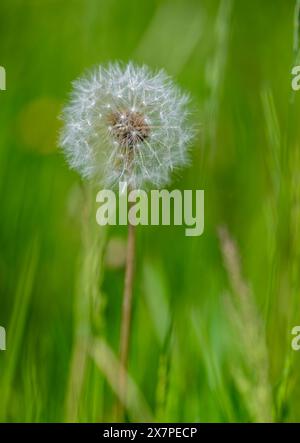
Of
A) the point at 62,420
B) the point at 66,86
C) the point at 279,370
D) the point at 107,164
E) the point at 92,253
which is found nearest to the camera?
the point at 92,253

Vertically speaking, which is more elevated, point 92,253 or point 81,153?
point 81,153

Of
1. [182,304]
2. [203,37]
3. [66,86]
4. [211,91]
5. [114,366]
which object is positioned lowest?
[114,366]

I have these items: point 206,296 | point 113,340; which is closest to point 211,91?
point 206,296

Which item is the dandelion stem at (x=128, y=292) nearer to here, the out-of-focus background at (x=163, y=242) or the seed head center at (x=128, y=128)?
the out-of-focus background at (x=163, y=242)

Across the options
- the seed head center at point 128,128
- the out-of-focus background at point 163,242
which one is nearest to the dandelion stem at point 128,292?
the out-of-focus background at point 163,242

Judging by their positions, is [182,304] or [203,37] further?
[203,37]

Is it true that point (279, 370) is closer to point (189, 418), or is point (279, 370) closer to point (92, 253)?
point (189, 418)

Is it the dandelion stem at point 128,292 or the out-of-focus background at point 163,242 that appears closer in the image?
the dandelion stem at point 128,292
